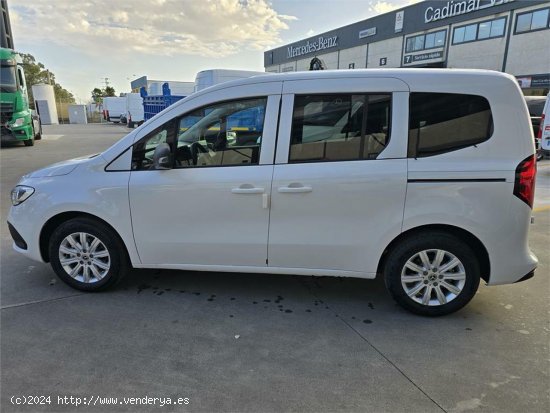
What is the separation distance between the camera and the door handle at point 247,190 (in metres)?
3.18

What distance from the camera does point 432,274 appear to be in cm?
319

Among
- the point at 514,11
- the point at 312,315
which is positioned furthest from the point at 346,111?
the point at 514,11

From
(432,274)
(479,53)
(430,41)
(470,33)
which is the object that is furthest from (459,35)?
(432,274)

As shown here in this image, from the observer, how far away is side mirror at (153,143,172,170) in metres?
3.25

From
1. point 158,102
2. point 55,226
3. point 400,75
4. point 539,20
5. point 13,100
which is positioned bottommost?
point 55,226

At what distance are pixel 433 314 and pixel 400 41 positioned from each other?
4077 centimetres

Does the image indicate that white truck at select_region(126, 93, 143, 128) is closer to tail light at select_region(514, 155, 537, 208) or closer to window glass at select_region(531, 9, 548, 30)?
window glass at select_region(531, 9, 548, 30)

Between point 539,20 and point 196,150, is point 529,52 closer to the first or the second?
point 539,20

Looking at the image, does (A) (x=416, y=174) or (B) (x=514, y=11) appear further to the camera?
(B) (x=514, y=11)

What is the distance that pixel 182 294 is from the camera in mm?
3668

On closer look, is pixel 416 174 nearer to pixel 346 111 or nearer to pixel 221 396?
pixel 346 111

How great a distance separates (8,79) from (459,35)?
3242 centimetres

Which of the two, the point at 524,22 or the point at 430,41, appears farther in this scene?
the point at 430,41

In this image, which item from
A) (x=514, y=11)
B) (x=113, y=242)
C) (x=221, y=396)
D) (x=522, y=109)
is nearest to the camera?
(x=221, y=396)
